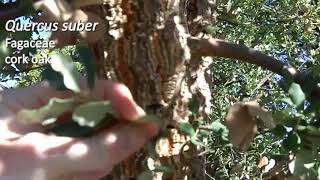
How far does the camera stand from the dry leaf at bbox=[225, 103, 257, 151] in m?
0.72

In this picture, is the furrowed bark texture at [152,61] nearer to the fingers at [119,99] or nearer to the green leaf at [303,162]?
the green leaf at [303,162]

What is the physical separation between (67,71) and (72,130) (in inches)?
2.1

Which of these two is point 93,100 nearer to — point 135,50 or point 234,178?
point 135,50

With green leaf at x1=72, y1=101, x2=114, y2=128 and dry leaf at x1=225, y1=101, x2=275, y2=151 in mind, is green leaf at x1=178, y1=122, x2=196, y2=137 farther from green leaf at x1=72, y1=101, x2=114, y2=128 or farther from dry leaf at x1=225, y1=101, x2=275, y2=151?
green leaf at x1=72, y1=101, x2=114, y2=128

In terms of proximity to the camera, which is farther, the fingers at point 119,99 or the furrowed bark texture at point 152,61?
the furrowed bark texture at point 152,61

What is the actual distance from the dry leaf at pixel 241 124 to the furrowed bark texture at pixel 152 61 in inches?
6.0

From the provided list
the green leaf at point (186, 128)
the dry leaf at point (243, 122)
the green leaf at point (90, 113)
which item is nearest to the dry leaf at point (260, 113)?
the dry leaf at point (243, 122)

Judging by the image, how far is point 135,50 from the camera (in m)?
0.92

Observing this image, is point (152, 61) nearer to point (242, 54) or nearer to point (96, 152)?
point (242, 54)

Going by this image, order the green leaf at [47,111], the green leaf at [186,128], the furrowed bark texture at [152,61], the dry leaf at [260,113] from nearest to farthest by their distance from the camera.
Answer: the green leaf at [47,111] < the dry leaf at [260,113] < the green leaf at [186,128] < the furrowed bark texture at [152,61]

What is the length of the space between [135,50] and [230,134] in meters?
0.25

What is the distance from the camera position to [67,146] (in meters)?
0.54

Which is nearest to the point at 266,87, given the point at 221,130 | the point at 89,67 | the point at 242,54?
the point at 242,54

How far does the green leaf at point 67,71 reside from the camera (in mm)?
548
